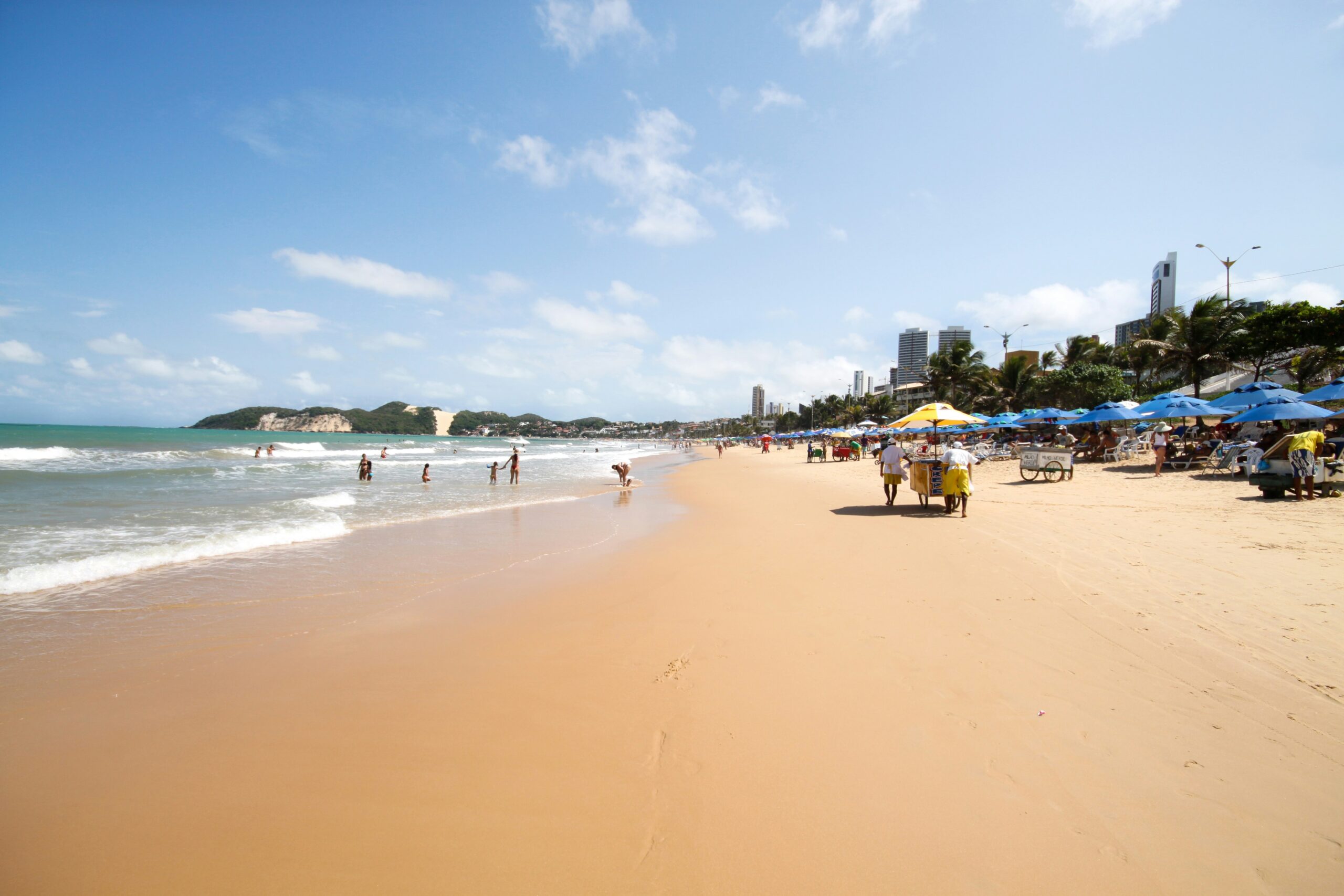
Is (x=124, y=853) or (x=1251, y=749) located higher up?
(x=1251, y=749)

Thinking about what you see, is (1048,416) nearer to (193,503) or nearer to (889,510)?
(889,510)

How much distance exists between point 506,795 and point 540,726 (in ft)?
1.97

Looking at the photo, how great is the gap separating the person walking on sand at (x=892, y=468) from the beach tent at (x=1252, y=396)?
11089 millimetres

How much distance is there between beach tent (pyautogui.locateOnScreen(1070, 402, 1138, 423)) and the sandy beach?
1213 centimetres

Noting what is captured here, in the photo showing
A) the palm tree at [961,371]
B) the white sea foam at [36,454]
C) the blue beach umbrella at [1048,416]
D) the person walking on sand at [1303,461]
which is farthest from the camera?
the palm tree at [961,371]

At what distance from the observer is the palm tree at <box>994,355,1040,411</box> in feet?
143

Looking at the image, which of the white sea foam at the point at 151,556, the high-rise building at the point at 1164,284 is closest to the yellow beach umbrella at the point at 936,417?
the white sea foam at the point at 151,556

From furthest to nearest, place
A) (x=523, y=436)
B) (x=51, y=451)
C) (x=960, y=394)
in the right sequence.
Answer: (x=523, y=436)
(x=960, y=394)
(x=51, y=451)

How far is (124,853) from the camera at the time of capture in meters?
2.26

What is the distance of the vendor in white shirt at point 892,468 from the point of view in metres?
11.1

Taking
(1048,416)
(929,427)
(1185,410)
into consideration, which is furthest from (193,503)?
(1048,416)

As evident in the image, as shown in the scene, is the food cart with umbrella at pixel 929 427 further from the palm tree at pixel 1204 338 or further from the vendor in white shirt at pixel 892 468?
the palm tree at pixel 1204 338

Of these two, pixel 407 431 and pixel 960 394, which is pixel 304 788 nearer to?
pixel 960 394

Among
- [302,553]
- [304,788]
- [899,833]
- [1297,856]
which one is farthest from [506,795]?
[302,553]
